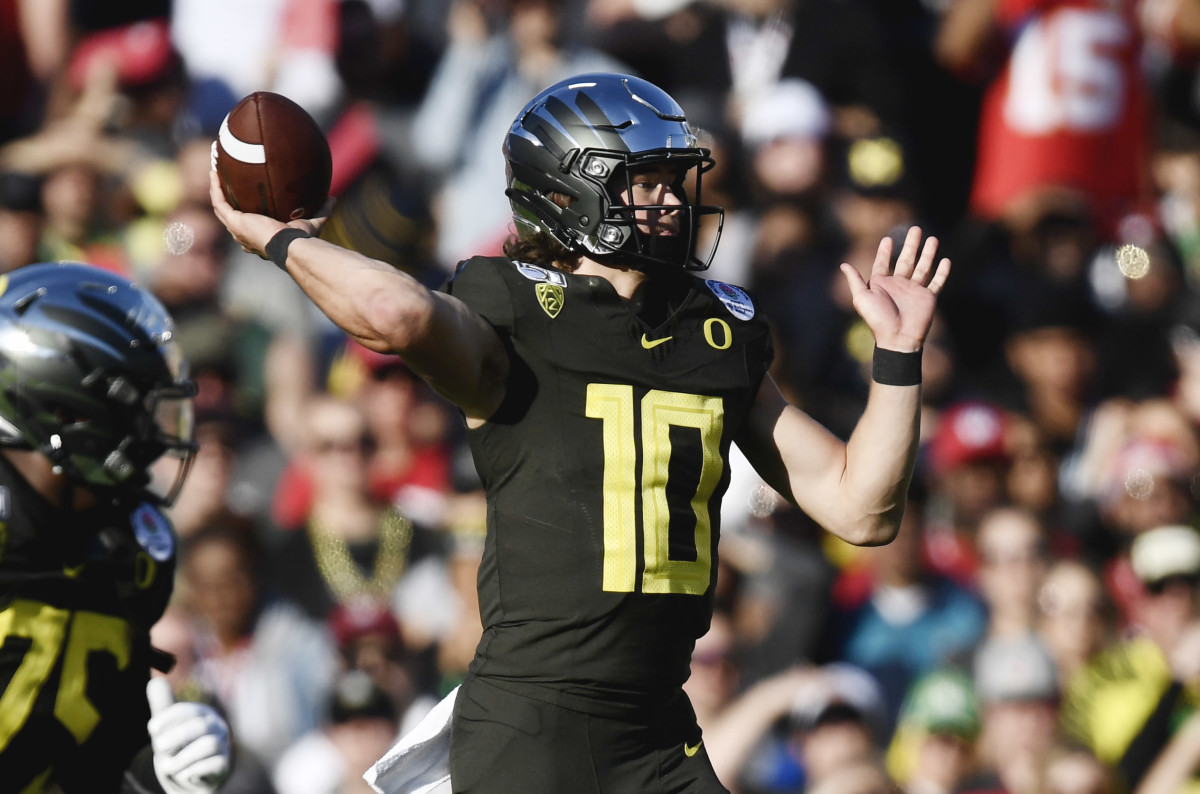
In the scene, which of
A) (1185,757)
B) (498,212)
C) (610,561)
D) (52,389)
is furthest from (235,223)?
(498,212)

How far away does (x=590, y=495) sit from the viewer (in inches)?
150

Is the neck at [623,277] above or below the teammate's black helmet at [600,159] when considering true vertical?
below

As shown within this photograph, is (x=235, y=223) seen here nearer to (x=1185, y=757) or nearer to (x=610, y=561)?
(x=610, y=561)

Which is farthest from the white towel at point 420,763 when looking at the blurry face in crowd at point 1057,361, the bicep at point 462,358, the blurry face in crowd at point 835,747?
the blurry face in crowd at point 1057,361

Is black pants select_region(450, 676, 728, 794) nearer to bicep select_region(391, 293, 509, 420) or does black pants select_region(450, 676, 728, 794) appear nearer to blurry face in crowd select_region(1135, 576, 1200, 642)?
bicep select_region(391, 293, 509, 420)

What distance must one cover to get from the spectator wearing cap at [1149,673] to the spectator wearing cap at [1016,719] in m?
0.25

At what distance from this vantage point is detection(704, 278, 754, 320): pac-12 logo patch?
415 cm

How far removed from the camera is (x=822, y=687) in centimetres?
671

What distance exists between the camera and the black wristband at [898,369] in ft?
13.2

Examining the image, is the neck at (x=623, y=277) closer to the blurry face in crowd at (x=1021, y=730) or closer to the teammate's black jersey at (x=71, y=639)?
the teammate's black jersey at (x=71, y=639)

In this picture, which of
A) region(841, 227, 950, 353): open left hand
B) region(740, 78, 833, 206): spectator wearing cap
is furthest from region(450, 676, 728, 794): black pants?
region(740, 78, 833, 206): spectator wearing cap

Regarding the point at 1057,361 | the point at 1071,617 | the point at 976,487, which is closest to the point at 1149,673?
the point at 1071,617

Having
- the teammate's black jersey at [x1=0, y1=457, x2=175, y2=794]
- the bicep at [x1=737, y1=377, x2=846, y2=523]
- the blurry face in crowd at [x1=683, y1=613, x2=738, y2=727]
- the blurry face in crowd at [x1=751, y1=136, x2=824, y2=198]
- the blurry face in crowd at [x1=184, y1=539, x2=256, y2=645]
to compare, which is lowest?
the blurry face in crowd at [x1=184, y1=539, x2=256, y2=645]

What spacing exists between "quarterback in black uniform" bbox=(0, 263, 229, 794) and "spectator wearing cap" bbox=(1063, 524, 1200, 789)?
3.97 meters
